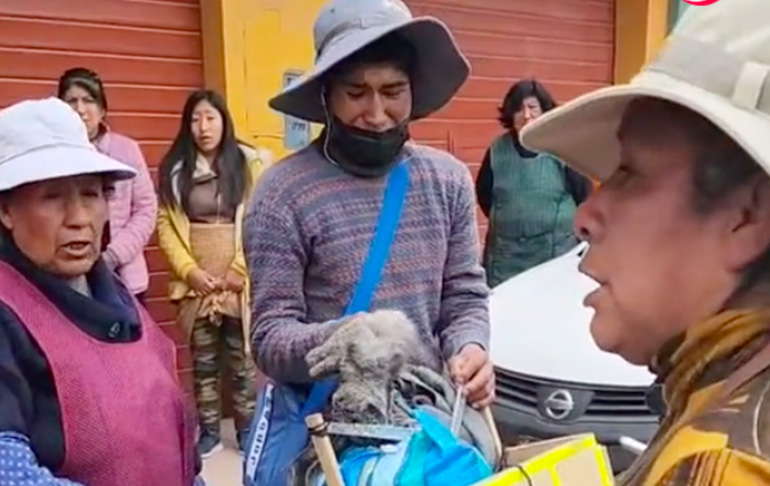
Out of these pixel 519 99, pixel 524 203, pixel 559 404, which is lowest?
pixel 559 404

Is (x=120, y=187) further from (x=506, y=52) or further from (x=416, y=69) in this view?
(x=506, y=52)

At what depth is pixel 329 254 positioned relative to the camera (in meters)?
2.11

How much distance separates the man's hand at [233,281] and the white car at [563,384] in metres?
1.50

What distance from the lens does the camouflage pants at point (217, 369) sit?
5023mm

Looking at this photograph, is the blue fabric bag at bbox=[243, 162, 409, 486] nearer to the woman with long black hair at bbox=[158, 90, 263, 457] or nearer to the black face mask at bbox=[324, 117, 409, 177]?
the black face mask at bbox=[324, 117, 409, 177]

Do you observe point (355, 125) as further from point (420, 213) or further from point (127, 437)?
point (127, 437)

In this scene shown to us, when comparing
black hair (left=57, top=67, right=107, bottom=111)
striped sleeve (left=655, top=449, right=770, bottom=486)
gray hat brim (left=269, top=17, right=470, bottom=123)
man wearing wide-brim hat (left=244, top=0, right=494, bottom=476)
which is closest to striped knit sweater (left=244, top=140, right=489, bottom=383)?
man wearing wide-brim hat (left=244, top=0, right=494, bottom=476)

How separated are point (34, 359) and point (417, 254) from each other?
2.88 feet

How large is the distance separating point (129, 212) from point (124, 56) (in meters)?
1.12

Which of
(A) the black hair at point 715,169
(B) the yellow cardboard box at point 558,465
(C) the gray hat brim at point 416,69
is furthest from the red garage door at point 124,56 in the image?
(A) the black hair at point 715,169

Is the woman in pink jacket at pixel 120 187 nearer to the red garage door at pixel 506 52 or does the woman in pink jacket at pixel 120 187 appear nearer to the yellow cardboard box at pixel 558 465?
the red garage door at pixel 506 52

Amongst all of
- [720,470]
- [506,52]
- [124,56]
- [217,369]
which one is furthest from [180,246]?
[720,470]

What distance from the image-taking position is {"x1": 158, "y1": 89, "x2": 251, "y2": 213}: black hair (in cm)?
486

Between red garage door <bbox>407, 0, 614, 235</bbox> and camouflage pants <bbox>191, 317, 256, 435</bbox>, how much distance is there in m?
2.57
